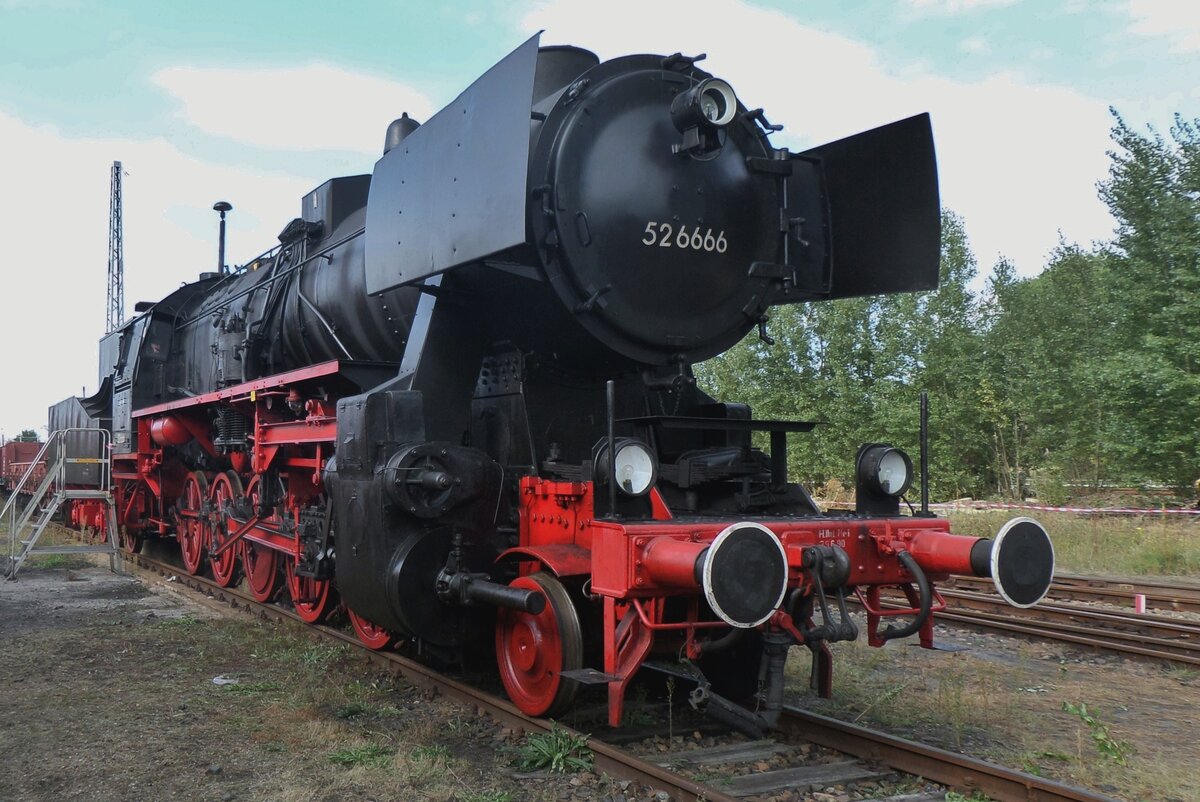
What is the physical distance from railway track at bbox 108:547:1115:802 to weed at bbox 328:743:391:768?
705 millimetres

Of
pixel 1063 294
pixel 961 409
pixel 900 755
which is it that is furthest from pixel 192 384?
pixel 1063 294

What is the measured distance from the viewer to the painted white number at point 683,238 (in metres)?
4.88

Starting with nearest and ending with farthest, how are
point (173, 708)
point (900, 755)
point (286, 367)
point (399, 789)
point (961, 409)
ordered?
point (399, 789)
point (900, 755)
point (173, 708)
point (286, 367)
point (961, 409)

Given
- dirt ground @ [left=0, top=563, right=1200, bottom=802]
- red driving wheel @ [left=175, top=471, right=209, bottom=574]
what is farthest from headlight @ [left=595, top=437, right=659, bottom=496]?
red driving wheel @ [left=175, top=471, right=209, bottom=574]

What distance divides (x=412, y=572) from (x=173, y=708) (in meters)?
1.68

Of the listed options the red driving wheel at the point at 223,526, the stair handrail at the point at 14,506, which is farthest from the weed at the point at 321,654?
the stair handrail at the point at 14,506

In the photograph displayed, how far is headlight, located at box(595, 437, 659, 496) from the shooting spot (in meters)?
4.25

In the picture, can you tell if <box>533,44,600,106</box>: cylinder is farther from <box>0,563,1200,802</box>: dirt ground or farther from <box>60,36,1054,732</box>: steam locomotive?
<box>0,563,1200,802</box>: dirt ground

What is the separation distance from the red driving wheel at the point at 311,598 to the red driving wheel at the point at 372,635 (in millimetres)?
579

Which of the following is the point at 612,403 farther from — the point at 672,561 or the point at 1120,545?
the point at 1120,545

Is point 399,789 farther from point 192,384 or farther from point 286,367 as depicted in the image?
point 192,384

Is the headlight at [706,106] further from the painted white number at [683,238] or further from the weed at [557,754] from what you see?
the weed at [557,754]

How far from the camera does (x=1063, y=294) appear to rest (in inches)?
1087

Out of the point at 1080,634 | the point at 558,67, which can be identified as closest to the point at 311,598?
the point at 558,67
